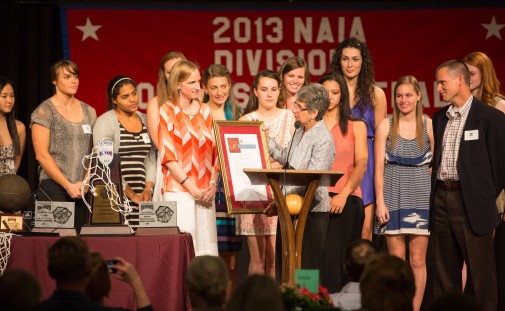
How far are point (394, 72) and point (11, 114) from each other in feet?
11.2

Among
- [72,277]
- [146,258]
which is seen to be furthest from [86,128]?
[72,277]

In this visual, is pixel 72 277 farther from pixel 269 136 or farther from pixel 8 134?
pixel 8 134

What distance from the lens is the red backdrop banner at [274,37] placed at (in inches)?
330

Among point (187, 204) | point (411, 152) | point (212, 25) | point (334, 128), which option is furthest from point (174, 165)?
point (212, 25)

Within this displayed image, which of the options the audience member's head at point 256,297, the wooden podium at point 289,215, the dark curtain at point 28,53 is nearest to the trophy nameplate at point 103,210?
the wooden podium at point 289,215

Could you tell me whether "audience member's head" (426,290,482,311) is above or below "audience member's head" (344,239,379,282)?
below

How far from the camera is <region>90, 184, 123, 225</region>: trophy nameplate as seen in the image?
5.42 m

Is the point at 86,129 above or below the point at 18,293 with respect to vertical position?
Answer: above

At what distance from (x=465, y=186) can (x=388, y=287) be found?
2455 millimetres

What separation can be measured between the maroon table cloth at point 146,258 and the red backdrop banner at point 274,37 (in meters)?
3.26

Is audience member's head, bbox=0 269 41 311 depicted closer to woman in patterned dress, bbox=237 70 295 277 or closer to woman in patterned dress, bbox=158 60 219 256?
woman in patterned dress, bbox=158 60 219 256

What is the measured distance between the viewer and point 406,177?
21.3 ft

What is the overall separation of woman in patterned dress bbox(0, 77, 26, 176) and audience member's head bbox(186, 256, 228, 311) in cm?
344

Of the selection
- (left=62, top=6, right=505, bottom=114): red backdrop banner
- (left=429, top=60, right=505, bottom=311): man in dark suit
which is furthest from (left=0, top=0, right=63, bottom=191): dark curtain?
(left=429, top=60, right=505, bottom=311): man in dark suit
